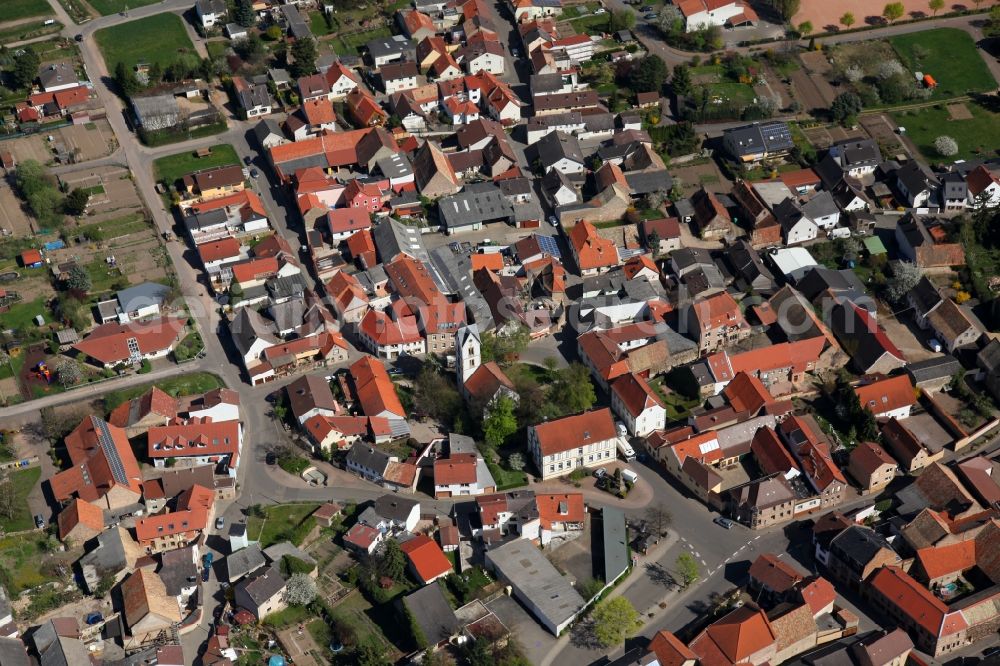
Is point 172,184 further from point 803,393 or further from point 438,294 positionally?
point 803,393

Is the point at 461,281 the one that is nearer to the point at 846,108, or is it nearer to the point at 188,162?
the point at 188,162

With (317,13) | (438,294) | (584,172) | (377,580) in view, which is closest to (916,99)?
(584,172)

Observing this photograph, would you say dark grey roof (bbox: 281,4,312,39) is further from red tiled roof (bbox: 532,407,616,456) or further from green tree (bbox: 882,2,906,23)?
red tiled roof (bbox: 532,407,616,456)

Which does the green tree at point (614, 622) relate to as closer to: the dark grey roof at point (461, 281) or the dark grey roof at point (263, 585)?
the dark grey roof at point (263, 585)

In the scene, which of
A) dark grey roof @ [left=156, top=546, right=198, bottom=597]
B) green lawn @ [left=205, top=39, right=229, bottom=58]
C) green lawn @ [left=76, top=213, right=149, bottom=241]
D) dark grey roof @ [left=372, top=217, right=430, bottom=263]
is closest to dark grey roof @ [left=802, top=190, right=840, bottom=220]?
dark grey roof @ [left=372, top=217, right=430, bottom=263]

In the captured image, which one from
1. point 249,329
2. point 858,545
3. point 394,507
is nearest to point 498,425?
point 394,507

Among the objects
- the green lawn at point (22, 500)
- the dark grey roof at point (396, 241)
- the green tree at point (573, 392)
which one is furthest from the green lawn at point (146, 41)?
the green tree at point (573, 392)
